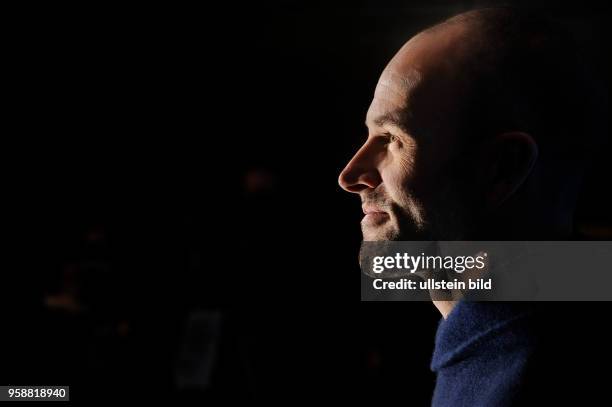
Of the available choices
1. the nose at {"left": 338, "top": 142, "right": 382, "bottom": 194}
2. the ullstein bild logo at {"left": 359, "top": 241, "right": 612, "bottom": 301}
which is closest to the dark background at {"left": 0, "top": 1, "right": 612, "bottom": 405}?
the ullstein bild logo at {"left": 359, "top": 241, "right": 612, "bottom": 301}

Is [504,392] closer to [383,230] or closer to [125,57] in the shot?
[383,230]

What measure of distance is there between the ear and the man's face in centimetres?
3

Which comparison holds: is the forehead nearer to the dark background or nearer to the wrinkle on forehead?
the wrinkle on forehead

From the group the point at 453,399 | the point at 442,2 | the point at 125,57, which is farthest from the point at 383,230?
the point at 125,57

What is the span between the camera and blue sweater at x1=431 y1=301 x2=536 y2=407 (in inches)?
22.8

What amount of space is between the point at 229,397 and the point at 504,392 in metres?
2.39

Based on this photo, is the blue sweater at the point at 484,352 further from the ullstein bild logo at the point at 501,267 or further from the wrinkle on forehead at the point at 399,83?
the wrinkle on forehead at the point at 399,83

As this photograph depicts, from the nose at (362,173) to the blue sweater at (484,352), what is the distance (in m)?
0.16

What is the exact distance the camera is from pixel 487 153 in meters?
0.61

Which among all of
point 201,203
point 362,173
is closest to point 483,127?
point 362,173

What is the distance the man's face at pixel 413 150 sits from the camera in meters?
0.62

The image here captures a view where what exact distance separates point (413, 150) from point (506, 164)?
91mm

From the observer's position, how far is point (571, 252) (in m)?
0.66

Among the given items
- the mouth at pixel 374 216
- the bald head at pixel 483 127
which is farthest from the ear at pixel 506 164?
the mouth at pixel 374 216
